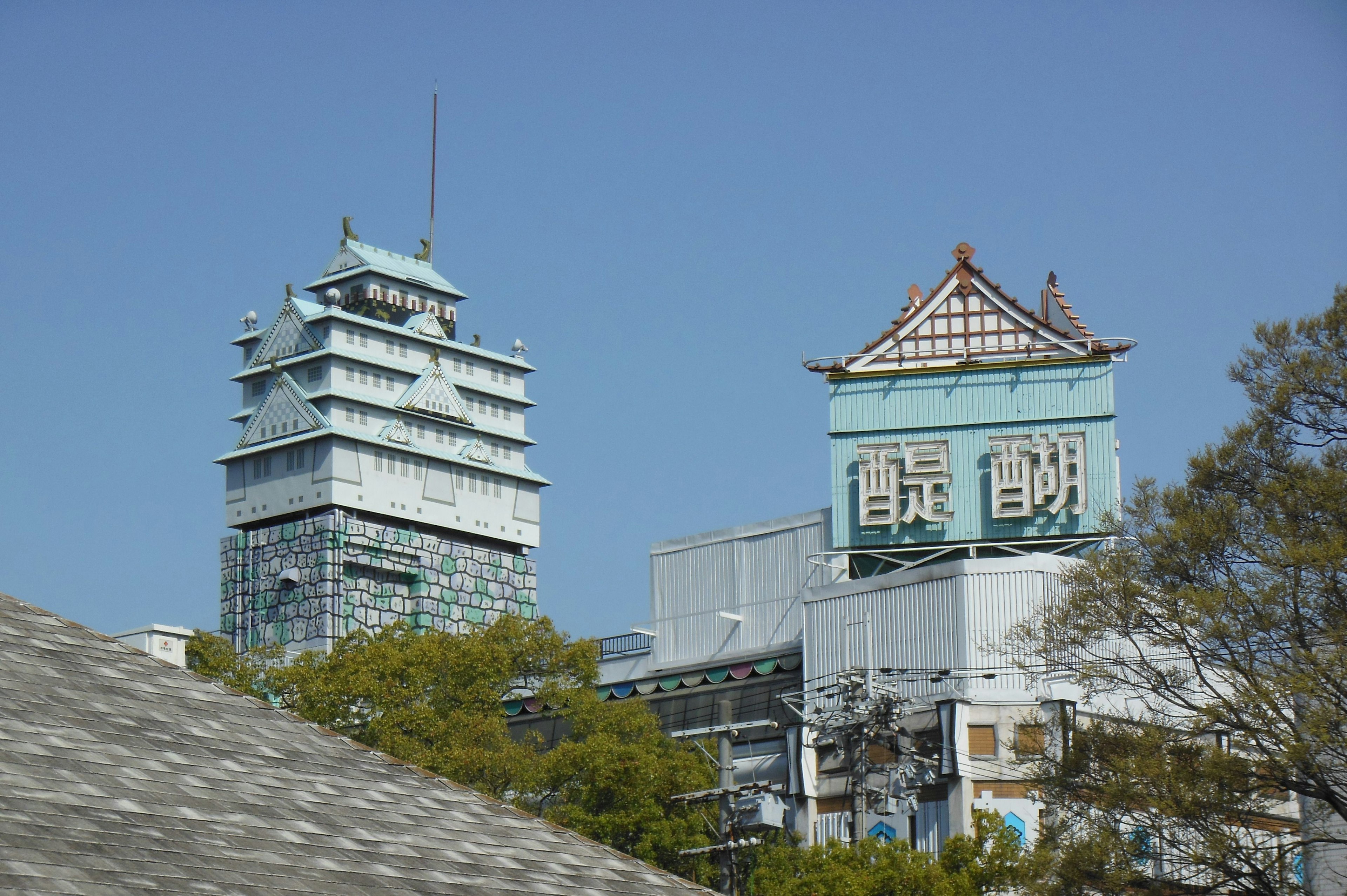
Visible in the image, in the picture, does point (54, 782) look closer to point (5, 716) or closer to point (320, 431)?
point (5, 716)

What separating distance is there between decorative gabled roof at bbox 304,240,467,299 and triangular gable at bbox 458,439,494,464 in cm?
996

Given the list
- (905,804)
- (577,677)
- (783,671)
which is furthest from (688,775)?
(783,671)

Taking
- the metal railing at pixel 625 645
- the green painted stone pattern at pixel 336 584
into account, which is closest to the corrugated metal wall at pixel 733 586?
the metal railing at pixel 625 645

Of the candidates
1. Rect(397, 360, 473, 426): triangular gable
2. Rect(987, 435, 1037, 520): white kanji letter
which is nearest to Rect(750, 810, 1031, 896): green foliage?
Rect(987, 435, 1037, 520): white kanji letter

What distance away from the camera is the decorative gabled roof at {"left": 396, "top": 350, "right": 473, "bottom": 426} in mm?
108375

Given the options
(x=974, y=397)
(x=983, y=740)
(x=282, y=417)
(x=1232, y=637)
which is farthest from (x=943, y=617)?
(x=282, y=417)

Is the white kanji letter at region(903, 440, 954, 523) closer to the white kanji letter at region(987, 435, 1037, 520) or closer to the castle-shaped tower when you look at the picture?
the white kanji letter at region(987, 435, 1037, 520)

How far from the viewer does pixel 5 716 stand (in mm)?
13672

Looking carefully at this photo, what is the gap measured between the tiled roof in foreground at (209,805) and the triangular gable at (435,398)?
Answer: 92.3 meters

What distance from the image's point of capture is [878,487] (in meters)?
58.3

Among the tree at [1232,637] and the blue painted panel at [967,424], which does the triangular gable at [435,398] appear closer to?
the blue painted panel at [967,424]

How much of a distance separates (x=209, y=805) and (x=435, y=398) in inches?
3819

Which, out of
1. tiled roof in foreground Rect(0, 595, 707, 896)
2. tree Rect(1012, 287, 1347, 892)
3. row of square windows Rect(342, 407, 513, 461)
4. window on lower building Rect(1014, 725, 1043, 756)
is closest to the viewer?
tiled roof in foreground Rect(0, 595, 707, 896)

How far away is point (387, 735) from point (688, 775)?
329 inches
